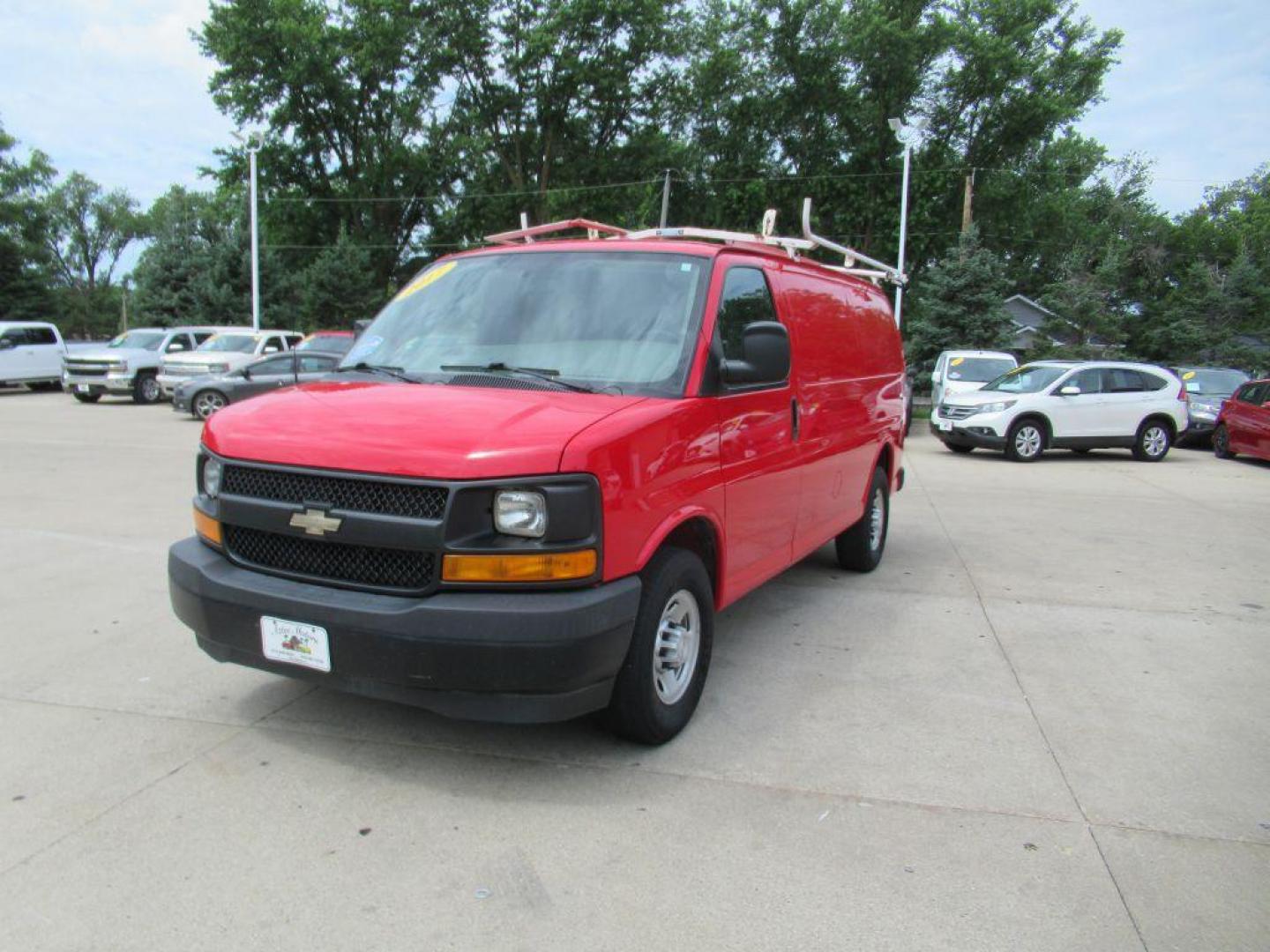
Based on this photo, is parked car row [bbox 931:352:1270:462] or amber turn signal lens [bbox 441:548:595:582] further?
parked car row [bbox 931:352:1270:462]

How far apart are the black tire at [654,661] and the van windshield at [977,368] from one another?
16819 millimetres

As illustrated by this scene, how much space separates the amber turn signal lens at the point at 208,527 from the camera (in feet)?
12.3

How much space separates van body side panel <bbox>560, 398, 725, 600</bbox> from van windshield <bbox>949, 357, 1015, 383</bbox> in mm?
16761

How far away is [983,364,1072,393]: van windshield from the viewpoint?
16375 mm

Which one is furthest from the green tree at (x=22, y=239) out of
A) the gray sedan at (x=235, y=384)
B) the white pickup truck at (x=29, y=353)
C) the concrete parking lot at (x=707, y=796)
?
the concrete parking lot at (x=707, y=796)

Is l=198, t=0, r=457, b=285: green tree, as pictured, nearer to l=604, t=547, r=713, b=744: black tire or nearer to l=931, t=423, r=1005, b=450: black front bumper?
l=931, t=423, r=1005, b=450: black front bumper

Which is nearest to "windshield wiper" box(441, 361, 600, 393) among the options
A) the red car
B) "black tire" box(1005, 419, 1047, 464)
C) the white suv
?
the white suv

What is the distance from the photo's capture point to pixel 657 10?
3947 centimetres

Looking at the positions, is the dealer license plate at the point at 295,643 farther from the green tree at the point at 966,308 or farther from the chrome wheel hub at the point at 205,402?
the green tree at the point at 966,308

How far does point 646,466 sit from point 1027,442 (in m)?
14.0

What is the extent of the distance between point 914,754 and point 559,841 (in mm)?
1597

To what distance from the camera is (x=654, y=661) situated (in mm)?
3699

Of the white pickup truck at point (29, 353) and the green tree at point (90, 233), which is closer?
the white pickup truck at point (29, 353)

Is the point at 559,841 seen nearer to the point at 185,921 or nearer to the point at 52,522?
the point at 185,921
